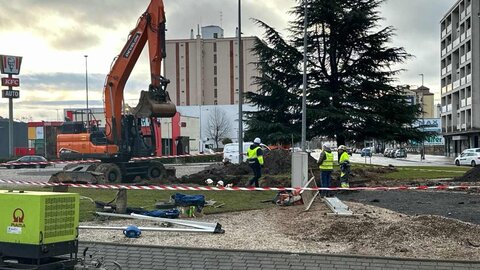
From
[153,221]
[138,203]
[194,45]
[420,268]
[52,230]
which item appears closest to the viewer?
[52,230]

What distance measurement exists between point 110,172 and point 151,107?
3424mm

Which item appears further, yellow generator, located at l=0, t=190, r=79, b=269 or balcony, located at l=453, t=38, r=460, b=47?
balcony, located at l=453, t=38, r=460, b=47

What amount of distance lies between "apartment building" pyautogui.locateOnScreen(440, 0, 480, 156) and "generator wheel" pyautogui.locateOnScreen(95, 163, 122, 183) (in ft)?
197

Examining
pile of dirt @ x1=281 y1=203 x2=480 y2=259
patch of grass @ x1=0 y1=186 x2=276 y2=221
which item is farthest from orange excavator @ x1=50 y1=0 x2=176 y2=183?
Result: pile of dirt @ x1=281 y1=203 x2=480 y2=259

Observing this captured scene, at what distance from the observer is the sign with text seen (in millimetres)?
65688

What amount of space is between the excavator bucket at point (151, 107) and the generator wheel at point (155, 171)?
2834 millimetres

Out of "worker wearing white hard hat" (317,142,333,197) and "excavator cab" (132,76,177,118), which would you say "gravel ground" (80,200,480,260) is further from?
"excavator cab" (132,76,177,118)

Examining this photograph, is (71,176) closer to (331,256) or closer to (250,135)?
(250,135)

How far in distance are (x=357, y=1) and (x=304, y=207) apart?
21.4 metres

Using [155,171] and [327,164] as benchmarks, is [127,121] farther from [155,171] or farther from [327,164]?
[327,164]

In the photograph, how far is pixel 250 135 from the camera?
3366cm

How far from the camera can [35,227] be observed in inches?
255

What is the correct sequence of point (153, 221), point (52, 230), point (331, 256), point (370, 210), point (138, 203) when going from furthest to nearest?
point (138, 203)
point (370, 210)
point (153, 221)
point (331, 256)
point (52, 230)

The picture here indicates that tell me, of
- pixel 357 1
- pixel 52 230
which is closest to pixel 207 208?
pixel 52 230
